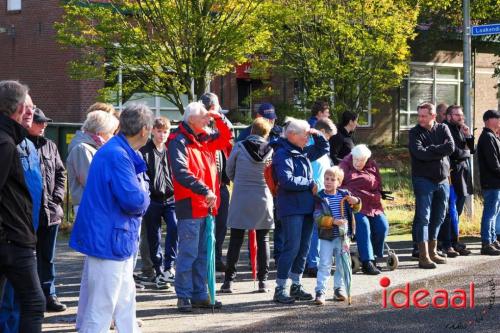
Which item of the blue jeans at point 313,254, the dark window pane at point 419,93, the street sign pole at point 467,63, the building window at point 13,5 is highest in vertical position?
the building window at point 13,5

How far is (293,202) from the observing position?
9.09 m

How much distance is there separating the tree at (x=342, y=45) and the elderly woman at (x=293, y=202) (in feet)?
45.5

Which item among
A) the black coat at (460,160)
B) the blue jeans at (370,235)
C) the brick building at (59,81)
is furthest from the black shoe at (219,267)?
the brick building at (59,81)

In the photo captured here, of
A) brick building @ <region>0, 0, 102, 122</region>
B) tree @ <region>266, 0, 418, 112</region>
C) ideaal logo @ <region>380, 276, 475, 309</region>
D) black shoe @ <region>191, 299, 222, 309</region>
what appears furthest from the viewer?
brick building @ <region>0, 0, 102, 122</region>

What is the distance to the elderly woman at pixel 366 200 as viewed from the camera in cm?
1111

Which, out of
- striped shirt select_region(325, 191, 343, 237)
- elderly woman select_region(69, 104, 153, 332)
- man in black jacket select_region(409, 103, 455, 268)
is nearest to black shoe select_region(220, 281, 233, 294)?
striped shirt select_region(325, 191, 343, 237)

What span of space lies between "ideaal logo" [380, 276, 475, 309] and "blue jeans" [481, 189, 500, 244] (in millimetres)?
2783

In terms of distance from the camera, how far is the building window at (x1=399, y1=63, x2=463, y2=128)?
40.9 meters

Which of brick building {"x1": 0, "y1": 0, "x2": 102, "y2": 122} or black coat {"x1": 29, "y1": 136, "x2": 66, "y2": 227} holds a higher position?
brick building {"x1": 0, "y1": 0, "x2": 102, "y2": 122}

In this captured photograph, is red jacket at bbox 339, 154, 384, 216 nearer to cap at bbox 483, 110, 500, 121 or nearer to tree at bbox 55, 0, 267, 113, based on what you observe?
cap at bbox 483, 110, 500, 121

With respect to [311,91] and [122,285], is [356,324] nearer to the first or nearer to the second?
[122,285]

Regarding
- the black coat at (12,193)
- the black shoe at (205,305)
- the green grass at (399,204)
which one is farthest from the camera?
the green grass at (399,204)

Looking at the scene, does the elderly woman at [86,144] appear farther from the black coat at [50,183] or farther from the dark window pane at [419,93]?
the dark window pane at [419,93]

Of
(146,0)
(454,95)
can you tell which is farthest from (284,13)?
(454,95)
